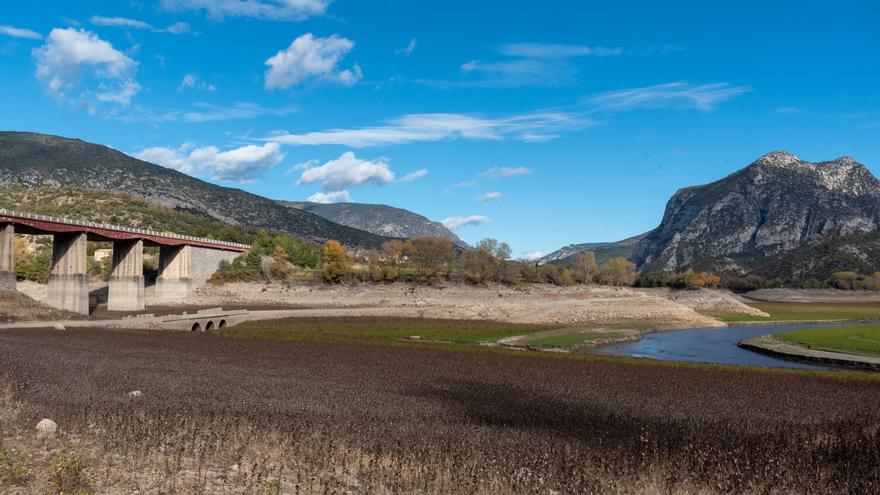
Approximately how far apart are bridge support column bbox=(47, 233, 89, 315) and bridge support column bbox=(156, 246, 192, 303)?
92.0 ft

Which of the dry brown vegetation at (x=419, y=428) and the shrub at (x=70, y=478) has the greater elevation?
the shrub at (x=70, y=478)

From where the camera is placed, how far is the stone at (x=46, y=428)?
42.9 ft

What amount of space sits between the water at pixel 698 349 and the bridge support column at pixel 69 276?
185ft

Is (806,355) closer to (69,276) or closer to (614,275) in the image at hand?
(69,276)

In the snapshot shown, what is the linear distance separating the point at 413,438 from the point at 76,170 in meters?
211

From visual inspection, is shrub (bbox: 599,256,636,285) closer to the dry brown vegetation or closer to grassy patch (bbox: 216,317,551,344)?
grassy patch (bbox: 216,317,551,344)

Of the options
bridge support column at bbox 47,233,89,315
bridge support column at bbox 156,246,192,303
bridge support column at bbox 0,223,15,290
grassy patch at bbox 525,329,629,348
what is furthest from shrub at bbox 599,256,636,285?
bridge support column at bbox 0,223,15,290

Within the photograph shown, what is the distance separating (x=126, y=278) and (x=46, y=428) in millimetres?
79980

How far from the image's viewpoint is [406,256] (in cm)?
16838

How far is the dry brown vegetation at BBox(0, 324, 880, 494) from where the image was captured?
11.2 m

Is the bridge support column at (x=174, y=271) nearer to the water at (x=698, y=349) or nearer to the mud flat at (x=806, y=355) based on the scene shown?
the water at (x=698, y=349)

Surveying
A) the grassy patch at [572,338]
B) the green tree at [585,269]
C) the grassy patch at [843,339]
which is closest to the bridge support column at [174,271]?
the grassy patch at [572,338]

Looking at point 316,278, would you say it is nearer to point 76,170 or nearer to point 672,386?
point 672,386

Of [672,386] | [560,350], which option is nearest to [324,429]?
[672,386]
